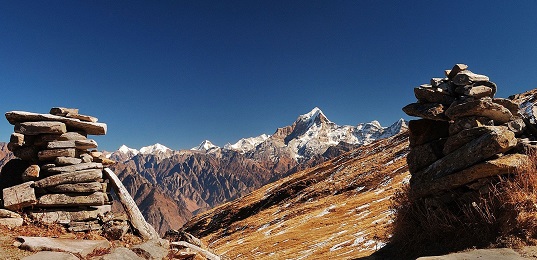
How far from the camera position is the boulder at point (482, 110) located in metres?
17.7

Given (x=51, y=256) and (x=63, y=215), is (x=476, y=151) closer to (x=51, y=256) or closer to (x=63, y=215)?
(x=51, y=256)

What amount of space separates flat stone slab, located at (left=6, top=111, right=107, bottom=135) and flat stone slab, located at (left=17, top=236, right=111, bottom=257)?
8.52 m

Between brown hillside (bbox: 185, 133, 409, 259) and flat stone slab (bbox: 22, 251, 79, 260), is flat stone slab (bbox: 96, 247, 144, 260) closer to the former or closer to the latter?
flat stone slab (bbox: 22, 251, 79, 260)

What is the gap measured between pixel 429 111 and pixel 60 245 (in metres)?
20.7

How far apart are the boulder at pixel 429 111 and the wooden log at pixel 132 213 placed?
17.8 m

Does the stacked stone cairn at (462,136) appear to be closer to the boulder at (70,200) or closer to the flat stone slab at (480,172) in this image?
the flat stone slab at (480,172)

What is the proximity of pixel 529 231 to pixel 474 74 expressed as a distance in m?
9.94

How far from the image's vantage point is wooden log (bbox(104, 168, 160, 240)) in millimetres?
22773

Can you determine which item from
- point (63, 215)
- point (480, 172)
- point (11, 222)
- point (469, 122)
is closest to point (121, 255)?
point (63, 215)

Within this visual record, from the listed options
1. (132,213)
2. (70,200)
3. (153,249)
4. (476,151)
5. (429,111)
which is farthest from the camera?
(132,213)

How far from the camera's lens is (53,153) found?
22578 millimetres

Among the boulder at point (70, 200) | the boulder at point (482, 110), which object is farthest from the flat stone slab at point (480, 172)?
the boulder at point (70, 200)

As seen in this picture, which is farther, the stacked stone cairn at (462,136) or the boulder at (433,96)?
the boulder at (433,96)

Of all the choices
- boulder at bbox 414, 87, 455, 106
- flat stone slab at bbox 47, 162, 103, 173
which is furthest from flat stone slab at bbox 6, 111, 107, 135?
boulder at bbox 414, 87, 455, 106
